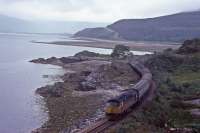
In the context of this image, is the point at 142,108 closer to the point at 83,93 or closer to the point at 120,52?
the point at 83,93

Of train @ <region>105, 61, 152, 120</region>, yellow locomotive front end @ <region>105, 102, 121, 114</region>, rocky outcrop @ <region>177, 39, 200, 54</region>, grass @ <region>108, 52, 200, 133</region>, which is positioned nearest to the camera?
grass @ <region>108, 52, 200, 133</region>

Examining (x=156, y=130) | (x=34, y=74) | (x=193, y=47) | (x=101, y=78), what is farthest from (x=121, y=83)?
(x=156, y=130)

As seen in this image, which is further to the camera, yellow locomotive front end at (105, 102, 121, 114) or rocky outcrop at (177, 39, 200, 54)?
rocky outcrop at (177, 39, 200, 54)

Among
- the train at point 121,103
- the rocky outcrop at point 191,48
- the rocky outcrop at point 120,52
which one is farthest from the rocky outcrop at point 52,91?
the rocky outcrop at point 120,52

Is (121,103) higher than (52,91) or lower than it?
higher

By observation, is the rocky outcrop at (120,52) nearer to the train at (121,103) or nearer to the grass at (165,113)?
the grass at (165,113)

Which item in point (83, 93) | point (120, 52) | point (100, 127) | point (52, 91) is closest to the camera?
point (100, 127)

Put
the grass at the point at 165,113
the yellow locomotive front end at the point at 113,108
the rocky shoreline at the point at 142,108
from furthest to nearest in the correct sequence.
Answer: the yellow locomotive front end at the point at 113,108, the rocky shoreline at the point at 142,108, the grass at the point at 165,113

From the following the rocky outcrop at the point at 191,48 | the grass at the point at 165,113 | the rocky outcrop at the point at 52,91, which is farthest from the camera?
the rocky outcrop at the point at 191,48

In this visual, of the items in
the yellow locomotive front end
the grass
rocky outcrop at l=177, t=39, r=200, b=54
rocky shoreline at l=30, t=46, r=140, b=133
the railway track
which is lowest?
rocky shoreline at l=30, t=46, r=140, b=133

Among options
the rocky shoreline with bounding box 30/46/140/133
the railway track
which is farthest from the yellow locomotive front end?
the rocky shoreline with bounding box 30/46/140/133

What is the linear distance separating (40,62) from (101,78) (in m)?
55.2

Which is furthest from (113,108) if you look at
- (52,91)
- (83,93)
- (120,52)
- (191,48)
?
(120,52)

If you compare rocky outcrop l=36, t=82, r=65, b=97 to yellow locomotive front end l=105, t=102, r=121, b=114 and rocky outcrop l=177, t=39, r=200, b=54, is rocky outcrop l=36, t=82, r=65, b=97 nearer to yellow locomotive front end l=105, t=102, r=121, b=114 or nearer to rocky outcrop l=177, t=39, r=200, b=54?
yellow locomotive front end l=105, t=102, r=121, b=114
